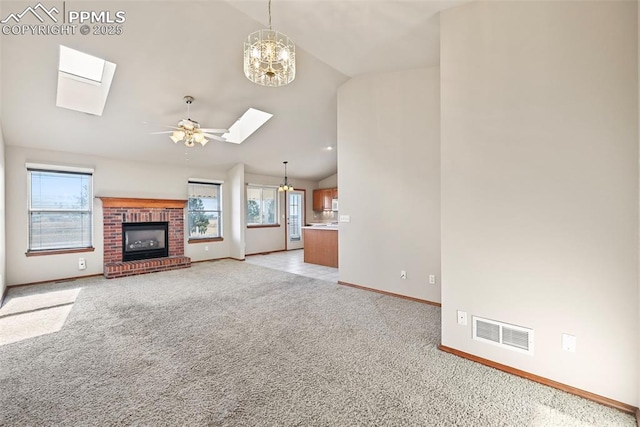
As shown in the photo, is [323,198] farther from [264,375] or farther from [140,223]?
[264,375]

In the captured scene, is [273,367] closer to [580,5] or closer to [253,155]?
[580,5]

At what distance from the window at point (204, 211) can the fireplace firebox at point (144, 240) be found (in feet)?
2.34

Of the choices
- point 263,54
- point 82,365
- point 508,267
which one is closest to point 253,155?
point 263,54

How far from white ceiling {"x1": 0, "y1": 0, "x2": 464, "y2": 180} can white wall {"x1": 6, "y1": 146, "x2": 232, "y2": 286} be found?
27cm

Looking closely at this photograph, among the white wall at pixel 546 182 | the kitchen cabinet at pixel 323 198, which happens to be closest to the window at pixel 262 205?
the kitchen cabinet at pixel 323 198

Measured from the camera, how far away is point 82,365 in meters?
2.30

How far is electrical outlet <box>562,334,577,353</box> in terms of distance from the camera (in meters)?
1.93

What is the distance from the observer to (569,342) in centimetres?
195

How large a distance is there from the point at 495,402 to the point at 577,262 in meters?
1.11

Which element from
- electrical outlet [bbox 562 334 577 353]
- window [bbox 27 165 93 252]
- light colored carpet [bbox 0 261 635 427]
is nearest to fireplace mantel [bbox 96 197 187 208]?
window [bbox 27 165 93 252]

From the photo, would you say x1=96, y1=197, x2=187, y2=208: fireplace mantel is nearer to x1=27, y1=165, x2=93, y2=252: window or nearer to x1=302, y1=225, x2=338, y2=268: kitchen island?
x1=27, y1=165, x2=93, y2=252: window

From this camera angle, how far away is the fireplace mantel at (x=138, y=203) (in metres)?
5.59

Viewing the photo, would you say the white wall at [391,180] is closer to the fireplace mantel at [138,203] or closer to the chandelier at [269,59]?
the chandelier at [269,59]

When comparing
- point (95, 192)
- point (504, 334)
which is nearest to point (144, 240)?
point (95, 192)
